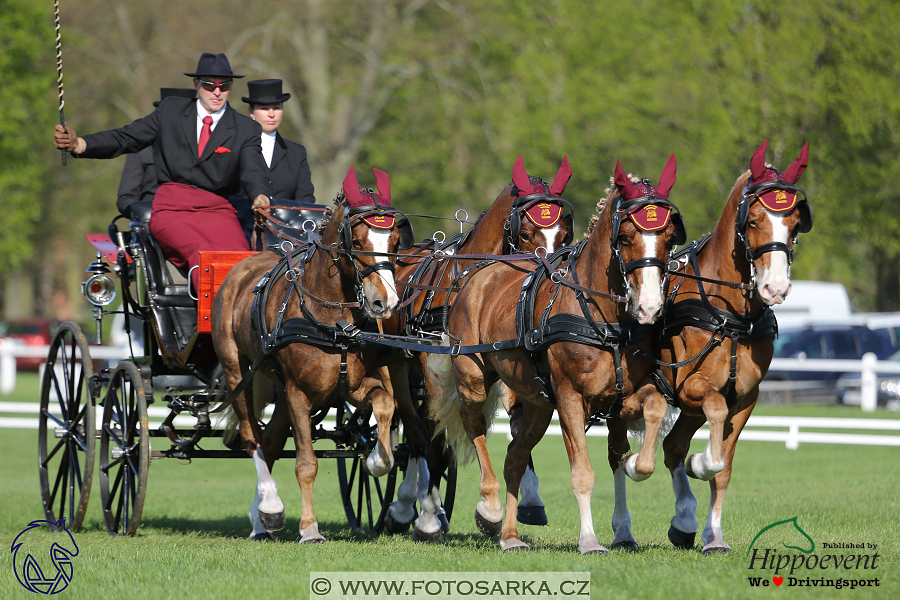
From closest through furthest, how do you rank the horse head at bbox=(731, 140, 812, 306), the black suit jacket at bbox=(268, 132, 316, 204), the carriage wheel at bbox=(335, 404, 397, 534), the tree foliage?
the horse head at bbox=(731, 140, 812, 306) < the carriage wheel at bbox=(335, 404, 397, 534) < the black suit jacket at bbox=(268, 132, 316, 204) < the tree foliage

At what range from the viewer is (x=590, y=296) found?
20.6 ft

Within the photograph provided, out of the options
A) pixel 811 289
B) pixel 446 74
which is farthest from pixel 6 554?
pixel 446 74

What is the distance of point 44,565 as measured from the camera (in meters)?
6.41

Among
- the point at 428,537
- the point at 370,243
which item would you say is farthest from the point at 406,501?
the point at 370,243

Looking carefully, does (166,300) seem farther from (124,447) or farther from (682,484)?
(682,484)

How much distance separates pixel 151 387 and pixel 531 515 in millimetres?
3027

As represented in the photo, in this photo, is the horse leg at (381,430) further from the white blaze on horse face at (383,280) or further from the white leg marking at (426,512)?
the white blaze on horse face at (383,280)

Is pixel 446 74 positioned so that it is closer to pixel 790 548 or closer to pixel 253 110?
pixel 253 110

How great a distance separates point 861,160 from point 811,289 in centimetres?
343

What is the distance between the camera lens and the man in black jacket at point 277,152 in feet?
31.0

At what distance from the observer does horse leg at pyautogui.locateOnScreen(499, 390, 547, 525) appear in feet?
24.6

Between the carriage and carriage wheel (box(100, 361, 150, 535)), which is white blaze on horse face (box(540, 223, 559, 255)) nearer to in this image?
the carriage

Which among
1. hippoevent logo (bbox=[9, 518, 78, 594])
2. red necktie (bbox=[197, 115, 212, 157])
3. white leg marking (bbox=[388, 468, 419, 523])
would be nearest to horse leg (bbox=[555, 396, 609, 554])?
white leg marking (bbox=[388, 468, 419, 523])

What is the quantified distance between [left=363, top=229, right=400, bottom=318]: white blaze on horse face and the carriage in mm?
1365
